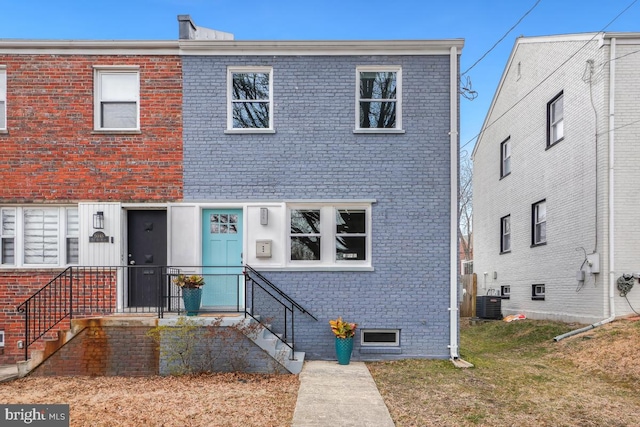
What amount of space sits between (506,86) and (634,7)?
20.9ft

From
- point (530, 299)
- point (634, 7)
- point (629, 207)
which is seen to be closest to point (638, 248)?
point (629, 207)

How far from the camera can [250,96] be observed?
359 inches

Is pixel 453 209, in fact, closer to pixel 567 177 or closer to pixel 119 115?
pixel 567 177

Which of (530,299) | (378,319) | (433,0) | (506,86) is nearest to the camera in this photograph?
(378,319)

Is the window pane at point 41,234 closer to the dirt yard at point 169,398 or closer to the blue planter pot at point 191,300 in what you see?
the dirt yard at point 169,398

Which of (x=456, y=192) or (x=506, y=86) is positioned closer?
(x=456, y=192)

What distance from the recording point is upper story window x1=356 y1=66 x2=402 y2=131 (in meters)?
9.10

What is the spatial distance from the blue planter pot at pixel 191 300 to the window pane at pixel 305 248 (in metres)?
1.89

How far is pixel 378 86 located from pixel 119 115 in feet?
16.3

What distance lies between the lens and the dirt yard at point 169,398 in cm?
547

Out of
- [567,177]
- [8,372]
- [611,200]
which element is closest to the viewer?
[8,372]

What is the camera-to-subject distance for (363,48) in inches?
353

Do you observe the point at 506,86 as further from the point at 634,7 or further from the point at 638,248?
the point at 638,248

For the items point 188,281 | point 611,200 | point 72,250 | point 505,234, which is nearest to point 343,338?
point 188,281
